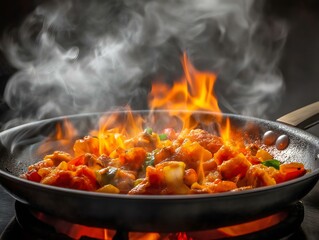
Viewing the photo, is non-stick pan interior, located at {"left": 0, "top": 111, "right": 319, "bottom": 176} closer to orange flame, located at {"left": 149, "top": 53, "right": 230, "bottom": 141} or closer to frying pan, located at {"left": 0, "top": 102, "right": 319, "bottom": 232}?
orange flame, located at {"left": 149, "top": 53, "right": 230, "bottom": 141}

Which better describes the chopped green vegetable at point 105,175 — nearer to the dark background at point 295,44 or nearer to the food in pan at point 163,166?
the food in pan at point 163,166

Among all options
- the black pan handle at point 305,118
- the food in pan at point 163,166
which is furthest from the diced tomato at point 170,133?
the black pan handle at point 305,118

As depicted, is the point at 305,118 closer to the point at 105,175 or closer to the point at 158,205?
the point at 105,175

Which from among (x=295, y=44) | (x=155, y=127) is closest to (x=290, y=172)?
(x=155, y=127)

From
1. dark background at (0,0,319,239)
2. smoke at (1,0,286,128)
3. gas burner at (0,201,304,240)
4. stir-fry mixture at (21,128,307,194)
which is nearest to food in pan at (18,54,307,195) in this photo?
stir-fry mixture at (21,128,307,194)

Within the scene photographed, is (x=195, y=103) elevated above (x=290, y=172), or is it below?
below
